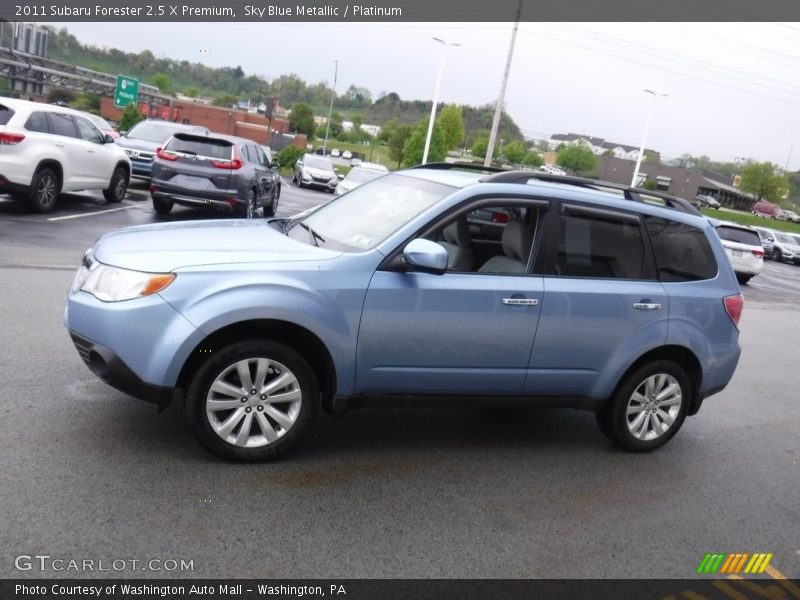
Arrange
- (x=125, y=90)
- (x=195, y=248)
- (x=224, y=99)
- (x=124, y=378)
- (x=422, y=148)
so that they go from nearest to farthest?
1. (x=124, y=378)
2. (x=195, y=248)
3. (x=125, y=90)
4. (x=422, y=148)
5. (x=224, y=99)

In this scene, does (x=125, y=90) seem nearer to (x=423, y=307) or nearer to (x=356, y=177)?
(x=356, y=177)

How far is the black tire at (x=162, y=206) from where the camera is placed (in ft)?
50.2

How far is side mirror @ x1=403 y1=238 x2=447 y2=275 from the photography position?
14.2 ft

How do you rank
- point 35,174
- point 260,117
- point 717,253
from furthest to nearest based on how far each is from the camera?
point 260,117 < point 35,174 < point 717,253

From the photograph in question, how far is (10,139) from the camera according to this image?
11.8 meters

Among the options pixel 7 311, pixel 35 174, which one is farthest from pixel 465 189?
pixel 35 174

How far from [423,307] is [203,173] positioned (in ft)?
36.7

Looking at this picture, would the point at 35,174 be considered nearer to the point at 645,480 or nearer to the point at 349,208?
the point at 349,208

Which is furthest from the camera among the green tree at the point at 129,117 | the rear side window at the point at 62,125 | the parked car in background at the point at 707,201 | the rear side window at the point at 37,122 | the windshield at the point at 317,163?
the parked car in background at the point at 707,201

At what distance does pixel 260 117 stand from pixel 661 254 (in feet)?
287

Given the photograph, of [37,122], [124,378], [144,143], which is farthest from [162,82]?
[124,378]

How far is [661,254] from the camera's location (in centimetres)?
536

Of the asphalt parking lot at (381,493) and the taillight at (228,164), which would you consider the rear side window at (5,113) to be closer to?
the taillight at (228,164)

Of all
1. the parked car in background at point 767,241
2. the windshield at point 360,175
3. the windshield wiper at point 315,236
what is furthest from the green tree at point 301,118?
the windshield wiper at point 315,236
